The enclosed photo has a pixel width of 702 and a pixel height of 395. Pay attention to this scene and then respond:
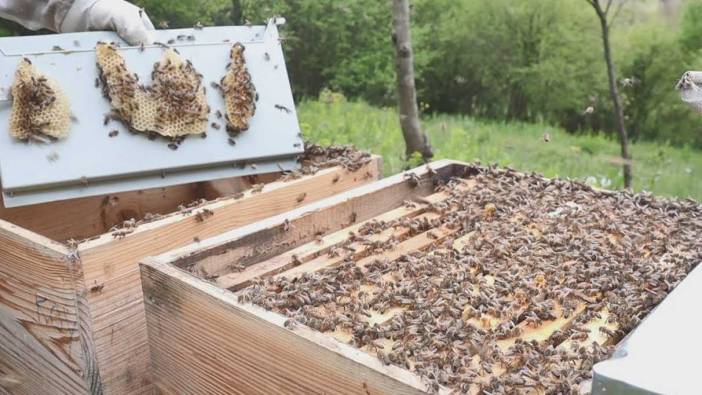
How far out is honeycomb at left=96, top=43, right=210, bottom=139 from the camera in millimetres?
2727

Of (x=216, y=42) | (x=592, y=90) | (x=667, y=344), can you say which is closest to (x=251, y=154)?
(x=216, y=42)

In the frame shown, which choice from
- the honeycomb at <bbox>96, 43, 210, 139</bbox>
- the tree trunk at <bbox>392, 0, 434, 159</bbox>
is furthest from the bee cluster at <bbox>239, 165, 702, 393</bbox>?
the tree trunk at <bbox>392, 0, 434, 159</bbox>

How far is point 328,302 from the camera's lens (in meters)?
1.98

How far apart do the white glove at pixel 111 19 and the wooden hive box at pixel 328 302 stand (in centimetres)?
118

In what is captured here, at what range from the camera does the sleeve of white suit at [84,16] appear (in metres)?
2.93

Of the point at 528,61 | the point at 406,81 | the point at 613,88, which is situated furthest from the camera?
the point at 528,61

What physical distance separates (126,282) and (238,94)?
1.07 metres

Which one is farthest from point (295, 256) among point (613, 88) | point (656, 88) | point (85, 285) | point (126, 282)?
point (656, 88)

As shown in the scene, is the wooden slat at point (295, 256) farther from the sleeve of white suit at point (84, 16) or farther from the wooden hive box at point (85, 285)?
the sleeve of white suit at point (84, 16)

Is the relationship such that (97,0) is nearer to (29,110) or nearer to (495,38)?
(29,110)

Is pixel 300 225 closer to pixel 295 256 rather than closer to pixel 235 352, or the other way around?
pixel 295 256

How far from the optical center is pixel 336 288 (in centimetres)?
205

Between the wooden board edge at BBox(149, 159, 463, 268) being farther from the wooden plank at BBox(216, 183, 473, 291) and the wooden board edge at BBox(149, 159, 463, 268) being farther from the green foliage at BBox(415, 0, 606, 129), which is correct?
the green foliage at BBox(415, 0, 606, 129)

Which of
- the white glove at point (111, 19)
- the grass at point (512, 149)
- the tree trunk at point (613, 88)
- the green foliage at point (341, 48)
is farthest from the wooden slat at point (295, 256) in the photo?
the green foliage at point (341, 48)
